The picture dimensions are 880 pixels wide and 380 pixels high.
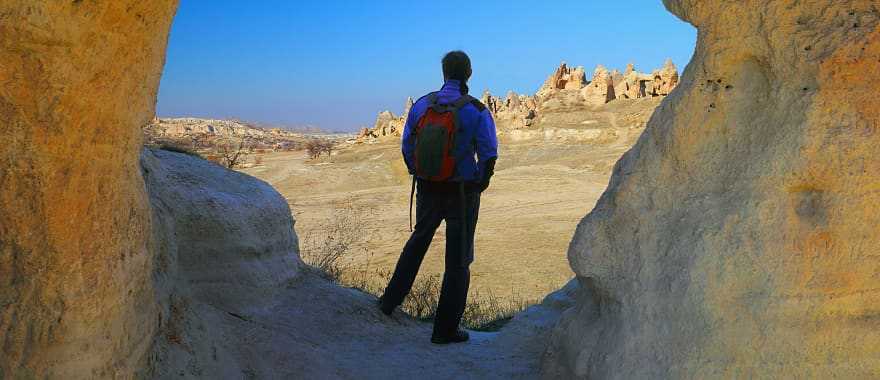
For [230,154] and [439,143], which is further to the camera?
[230,154]

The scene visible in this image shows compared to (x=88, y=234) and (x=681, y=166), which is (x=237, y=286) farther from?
(x=681, y=166)

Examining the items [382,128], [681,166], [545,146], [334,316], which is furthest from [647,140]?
[382,128]

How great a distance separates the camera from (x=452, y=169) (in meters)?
4.31

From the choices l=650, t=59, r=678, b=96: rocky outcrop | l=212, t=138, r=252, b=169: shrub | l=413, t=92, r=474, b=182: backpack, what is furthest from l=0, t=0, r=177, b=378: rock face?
l=650, t=59, r=678, b=96: rocky outcrop

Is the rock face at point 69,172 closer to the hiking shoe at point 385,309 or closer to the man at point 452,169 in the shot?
the man at point 452,169

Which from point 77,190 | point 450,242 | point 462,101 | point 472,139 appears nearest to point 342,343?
point 450,242

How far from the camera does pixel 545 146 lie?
3050 cm

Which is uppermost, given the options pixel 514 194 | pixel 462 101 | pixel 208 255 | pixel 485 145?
pixel 462 101

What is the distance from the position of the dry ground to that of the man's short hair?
4647 millimetres

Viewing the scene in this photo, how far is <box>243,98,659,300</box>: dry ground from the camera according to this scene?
35.3 feet

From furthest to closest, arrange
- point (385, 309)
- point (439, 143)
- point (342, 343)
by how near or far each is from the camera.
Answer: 1. point (385, 309)
2. point (342, 343)
3. point (439, 143)

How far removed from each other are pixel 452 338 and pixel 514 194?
14.0m

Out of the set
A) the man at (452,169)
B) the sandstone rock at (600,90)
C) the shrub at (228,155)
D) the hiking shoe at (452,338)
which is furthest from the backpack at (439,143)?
the sandstone rock at (600,90)

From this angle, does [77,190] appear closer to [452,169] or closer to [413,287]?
[452,169]
